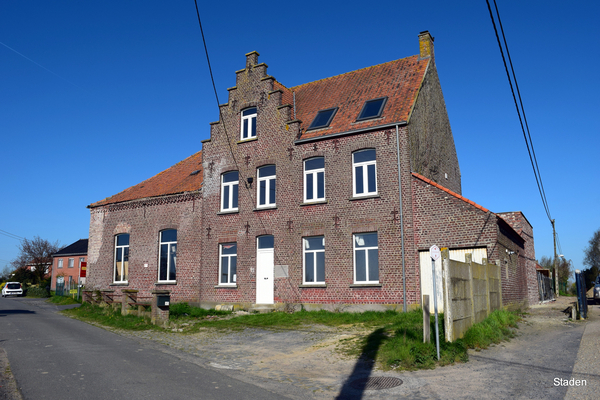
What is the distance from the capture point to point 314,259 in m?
18.7

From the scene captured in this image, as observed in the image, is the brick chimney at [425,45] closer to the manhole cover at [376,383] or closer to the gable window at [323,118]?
the gable window at [323,118]

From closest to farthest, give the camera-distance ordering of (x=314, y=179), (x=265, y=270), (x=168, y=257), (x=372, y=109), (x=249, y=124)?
(x=372, y=109), (x=314, y=179), (x=265, y=270), (x=249, y=124), (x=168, y=257)

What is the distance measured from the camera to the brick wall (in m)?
21.8

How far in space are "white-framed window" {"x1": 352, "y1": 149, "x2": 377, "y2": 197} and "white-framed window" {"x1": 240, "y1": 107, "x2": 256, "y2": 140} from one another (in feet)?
17.6

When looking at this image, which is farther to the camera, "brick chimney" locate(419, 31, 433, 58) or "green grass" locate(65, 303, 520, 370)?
"brick chimney" locate(419, 31, 433, 58)

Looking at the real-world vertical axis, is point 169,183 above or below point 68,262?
above

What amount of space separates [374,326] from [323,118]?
32.9 ft

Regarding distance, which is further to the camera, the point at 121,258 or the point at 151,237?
the point at 121,258

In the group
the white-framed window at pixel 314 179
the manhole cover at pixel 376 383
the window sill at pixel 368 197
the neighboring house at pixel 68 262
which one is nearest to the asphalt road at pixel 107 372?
the manhole cover at pixel 376 383

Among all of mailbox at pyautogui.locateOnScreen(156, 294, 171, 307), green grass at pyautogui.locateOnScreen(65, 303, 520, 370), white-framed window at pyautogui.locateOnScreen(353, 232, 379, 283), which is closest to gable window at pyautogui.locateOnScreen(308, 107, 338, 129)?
white-framed window at pyautogui.locateOnScreen(353, 232, 379, 283)

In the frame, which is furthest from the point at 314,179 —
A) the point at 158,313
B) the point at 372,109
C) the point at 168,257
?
the point at 168,257

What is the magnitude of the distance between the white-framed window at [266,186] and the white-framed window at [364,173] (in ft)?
12.6

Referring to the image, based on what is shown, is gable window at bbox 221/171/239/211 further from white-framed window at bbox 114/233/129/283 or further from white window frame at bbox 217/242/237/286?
white-framed window at bbox 114/233/129/283

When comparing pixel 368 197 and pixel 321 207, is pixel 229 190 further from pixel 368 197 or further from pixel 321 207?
pixel 368 197
